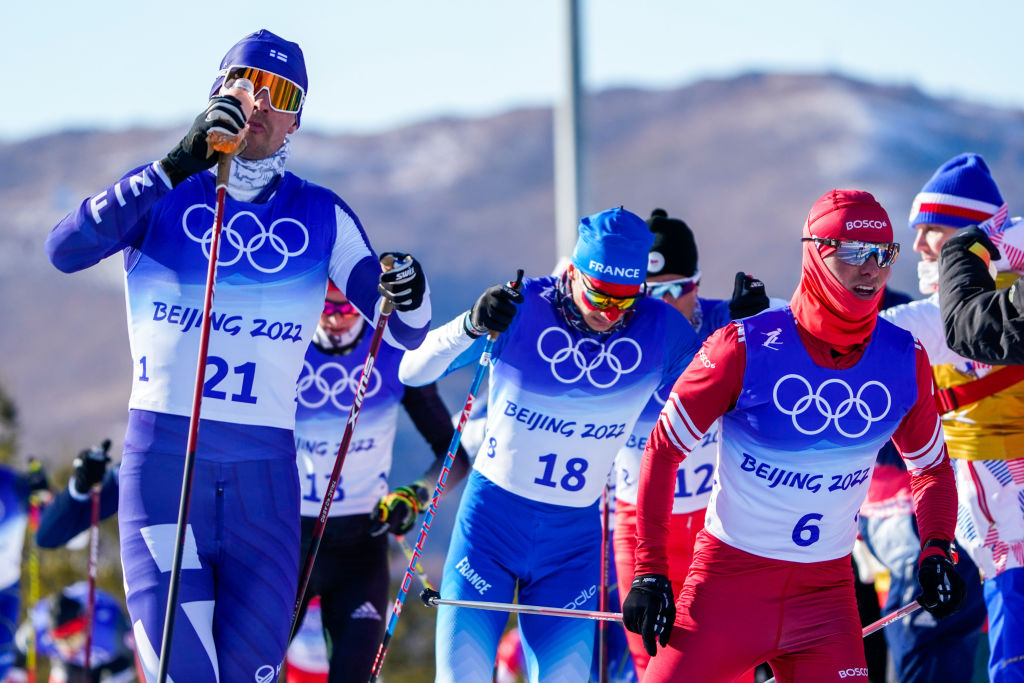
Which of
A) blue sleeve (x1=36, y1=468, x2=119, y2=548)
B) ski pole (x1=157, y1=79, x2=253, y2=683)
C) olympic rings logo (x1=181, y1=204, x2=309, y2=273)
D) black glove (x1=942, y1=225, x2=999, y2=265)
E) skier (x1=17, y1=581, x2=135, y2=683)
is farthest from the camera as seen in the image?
skier (x1=17, y1=581, x2=135, y2=683)

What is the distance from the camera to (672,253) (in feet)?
22.9

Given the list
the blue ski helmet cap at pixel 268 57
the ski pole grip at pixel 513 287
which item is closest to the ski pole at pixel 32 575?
the ski pole grip at pixel 513 287

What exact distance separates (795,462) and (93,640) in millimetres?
7137

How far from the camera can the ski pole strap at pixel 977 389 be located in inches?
→ 237

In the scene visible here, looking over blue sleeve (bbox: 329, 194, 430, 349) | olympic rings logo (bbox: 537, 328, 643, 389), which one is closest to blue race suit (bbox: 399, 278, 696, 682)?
olympic rings logo (bbox: 537, 328, 643, 389)

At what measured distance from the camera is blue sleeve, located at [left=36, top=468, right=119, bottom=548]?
782cm

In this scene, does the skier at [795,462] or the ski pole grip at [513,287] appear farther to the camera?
the ski pole grip at [513,287]

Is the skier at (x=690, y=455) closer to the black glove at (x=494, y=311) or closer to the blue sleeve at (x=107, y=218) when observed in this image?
the black glove at (x=494, y=311)

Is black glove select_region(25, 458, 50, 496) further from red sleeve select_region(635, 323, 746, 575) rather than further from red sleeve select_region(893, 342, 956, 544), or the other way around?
red sleeve select_region(893, 342, 956, 544)

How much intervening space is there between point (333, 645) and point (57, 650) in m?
5.20

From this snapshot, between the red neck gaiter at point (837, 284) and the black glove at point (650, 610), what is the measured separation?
1067 millimetres

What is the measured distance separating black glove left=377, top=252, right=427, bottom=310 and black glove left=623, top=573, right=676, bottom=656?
49.5 inches

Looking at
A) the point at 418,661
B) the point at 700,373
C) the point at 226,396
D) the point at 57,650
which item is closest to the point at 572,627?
the point at 700,373

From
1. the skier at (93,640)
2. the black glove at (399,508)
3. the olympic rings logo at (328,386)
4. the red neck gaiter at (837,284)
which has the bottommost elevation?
the skier at (93,640)
